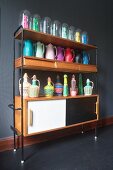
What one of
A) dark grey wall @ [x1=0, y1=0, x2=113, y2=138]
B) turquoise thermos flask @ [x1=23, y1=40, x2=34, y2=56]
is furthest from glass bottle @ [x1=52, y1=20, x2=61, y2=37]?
turquoise thermos flask @ [x1=23, y1=40, x2=34, y2=56]

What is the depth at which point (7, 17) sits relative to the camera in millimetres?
1769

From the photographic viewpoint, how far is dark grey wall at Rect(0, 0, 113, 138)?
176 cm

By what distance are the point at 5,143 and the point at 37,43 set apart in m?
1.14

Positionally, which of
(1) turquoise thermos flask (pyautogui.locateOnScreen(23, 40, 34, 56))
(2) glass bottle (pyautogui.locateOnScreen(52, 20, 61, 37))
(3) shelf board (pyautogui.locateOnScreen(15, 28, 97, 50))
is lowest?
(1) turquoise thermos flask (pyautogui.locateOnScreen(23, 40, 34, 56))

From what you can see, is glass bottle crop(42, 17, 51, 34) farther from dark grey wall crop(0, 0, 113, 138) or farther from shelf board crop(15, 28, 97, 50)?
dark grey wall crop(0, 0, 113, 138)

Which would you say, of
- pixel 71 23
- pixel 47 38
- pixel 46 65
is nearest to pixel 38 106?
pixel 46 65

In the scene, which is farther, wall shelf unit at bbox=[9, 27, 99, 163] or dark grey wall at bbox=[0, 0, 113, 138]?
dark grey wall at bbox=[0, 0, 113, 138]

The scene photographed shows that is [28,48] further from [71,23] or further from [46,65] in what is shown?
[71,23]

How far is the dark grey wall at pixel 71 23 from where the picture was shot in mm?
1761

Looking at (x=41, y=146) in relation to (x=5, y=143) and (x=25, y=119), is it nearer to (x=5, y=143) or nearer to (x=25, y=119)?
(x=5, y=143)

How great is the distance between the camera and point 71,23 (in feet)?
7.66

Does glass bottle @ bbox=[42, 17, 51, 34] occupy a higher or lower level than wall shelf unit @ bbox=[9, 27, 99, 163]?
higher

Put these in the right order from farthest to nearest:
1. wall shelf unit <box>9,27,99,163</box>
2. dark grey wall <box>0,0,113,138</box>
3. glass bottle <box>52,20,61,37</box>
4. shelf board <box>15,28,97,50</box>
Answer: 1. glass bottle <box>52,20,61,37</box>
2. dark grey wall <box>0,0,113,138</box>
3. shelf board <box>15,28,97,50</box>
4. wall shelf unit <box>9,27,99,163</box>

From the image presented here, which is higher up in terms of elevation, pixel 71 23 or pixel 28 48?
pixel 71 23
